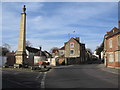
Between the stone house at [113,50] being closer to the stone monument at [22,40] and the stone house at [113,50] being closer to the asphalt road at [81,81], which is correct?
the asphalt road at [81,81]

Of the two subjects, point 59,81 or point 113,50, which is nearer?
point 59,81

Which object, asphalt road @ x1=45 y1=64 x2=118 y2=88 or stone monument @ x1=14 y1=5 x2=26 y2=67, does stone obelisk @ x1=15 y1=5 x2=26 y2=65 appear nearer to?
stone monument @ x1=14 y1=5 x2=26 y2=67

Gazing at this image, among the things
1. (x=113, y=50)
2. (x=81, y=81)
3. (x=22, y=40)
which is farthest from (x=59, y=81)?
(x=113, y=50)

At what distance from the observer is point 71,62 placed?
61375 mm

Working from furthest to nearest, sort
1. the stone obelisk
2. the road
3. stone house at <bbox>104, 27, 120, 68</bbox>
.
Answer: stone house at <bbox>104, 27, 120, 68</bbox> → the stone obelisk → the road

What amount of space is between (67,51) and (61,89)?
6149 cm

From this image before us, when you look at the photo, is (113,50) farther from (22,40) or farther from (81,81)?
(81,81)

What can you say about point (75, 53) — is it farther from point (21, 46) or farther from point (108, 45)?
point (21, 46)

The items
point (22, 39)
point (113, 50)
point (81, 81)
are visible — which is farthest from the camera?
point (113, 50)

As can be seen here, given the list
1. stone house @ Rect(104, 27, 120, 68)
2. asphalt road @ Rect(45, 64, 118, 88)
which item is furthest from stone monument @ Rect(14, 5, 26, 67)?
stone house @ Rect(104, 27, 120, 68)

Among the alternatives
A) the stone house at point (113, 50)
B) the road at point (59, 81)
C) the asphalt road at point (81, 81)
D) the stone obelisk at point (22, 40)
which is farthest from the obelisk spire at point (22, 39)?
the stone house at point (113, 50)

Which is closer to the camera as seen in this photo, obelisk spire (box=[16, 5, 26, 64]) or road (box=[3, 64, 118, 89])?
road (box=[3, 64, 118, 89])

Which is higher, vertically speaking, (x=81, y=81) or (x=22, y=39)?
(x=22, y=39)

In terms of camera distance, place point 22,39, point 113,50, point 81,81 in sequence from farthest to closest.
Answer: point 113,50, point 22,39, point 81,81
